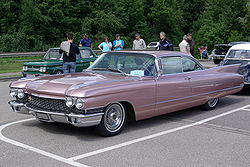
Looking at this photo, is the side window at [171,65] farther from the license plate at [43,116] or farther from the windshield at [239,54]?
the windshield at [239,54]

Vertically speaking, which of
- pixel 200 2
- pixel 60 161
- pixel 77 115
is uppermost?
pixel 200 2

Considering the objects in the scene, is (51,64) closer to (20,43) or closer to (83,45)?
(83,45)

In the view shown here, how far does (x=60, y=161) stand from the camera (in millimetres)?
5141

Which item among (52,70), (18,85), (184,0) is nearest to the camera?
(18,85)

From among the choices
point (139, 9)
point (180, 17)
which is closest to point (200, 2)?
point (180, 17)

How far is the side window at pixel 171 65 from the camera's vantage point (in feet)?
25.0

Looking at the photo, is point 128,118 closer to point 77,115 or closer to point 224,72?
point 77,115

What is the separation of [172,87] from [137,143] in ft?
5.87

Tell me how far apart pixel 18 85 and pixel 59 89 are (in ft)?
4.24

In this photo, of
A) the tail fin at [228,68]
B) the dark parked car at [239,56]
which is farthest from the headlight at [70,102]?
the dark parked car at [239,56]

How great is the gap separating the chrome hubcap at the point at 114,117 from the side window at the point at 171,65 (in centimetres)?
148

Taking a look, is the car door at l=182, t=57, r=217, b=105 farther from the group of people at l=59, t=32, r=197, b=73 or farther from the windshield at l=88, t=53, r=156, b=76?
the group of people at l=59, t=32, r=197, b=73

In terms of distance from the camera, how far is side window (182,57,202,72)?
8.20 m

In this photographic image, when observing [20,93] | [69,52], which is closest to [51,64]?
[69,52]
